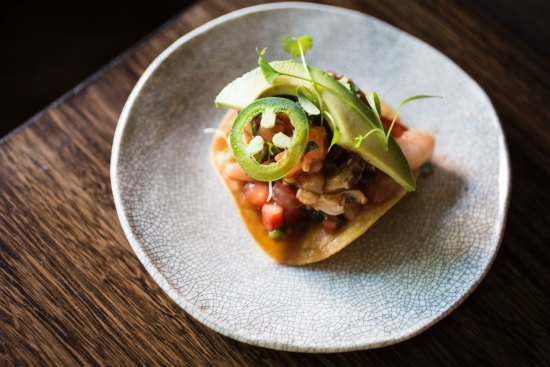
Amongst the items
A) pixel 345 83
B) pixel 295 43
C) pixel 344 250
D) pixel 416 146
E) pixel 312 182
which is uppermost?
pixel 295 43

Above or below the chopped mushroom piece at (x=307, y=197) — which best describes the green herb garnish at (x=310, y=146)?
above

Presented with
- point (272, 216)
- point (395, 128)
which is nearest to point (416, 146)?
point (395, 128)

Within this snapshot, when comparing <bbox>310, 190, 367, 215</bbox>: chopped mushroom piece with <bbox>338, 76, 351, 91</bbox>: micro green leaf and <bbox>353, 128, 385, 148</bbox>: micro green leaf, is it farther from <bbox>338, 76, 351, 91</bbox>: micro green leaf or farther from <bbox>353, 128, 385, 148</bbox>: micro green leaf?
<bbox>338, 76, 351, 91</bbox>: micro green leaf

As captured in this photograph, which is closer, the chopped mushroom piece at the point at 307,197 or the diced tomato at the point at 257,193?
the chopped mushroom piece at the point at 307,197

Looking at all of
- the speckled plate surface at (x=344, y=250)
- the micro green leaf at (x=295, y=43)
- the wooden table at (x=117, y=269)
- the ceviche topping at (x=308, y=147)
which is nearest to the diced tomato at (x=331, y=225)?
the ceviche topping at (x=308, y=147)

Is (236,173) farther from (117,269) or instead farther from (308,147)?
(117,269)

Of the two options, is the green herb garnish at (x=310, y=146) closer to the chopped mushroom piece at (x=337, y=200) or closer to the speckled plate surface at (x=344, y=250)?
the chopped mushroom piece at (x=337, y=200)

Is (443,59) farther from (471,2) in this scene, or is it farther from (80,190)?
(80,190)

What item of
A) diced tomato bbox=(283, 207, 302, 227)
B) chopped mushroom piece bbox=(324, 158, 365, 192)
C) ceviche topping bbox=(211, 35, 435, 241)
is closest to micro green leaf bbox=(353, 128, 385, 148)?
ceviche topping bbox=(211, 35, 435, 241)
